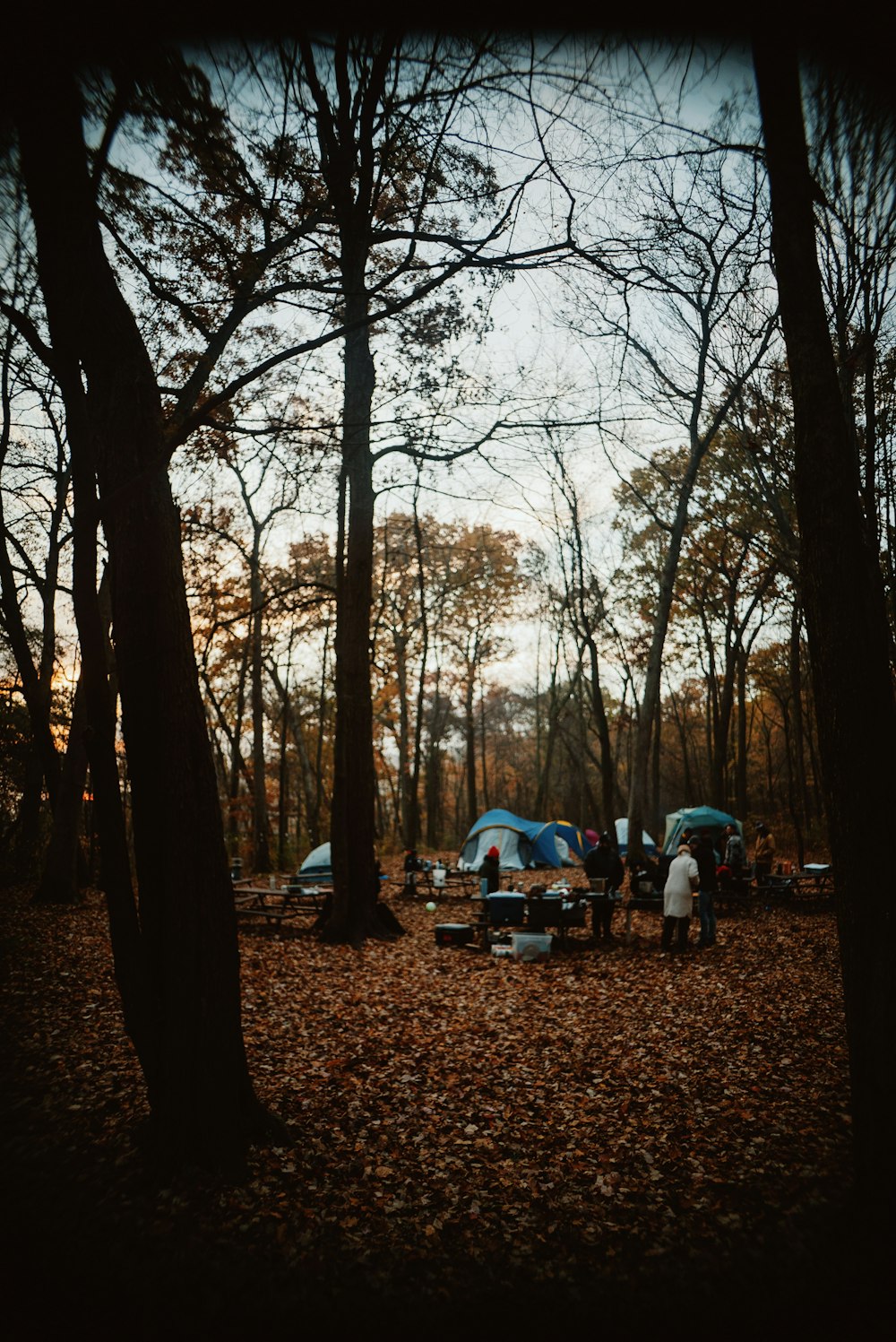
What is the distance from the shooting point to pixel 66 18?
10.8ft

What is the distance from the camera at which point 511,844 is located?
23.3 metres

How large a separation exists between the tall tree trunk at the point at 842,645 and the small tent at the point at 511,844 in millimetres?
19539

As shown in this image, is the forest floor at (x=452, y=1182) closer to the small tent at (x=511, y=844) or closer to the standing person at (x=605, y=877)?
the standing person at (x=605, y=877)

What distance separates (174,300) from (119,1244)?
5.74 m

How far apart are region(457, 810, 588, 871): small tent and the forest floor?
15.6 metres

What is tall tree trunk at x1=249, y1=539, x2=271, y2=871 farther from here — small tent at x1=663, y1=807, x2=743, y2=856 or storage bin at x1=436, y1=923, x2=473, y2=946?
small tent at x1=663, y1=807, x2=743, y2=856

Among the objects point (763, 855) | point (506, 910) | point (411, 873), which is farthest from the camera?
point (411, 873)

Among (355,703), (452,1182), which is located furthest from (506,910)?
(452,1182)

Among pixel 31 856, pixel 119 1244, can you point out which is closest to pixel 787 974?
pixel 119 1244

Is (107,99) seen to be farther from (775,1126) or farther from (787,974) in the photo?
(787,974)

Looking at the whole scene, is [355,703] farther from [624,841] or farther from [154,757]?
[624,841]

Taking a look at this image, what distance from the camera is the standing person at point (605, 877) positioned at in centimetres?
1222

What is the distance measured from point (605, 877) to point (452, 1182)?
869cm

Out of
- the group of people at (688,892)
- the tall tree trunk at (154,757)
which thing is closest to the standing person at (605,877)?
the group of people at (688,892)
